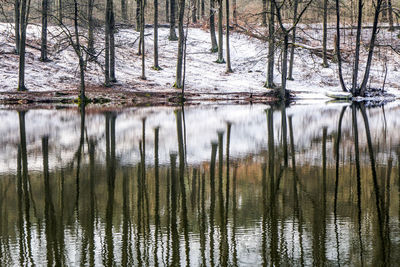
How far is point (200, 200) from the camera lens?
882 centimetres

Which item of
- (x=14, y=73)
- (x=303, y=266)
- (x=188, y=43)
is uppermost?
(x=188, y=43)

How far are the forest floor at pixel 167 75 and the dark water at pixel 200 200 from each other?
17.8m

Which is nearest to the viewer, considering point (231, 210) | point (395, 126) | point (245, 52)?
point (231, 210)

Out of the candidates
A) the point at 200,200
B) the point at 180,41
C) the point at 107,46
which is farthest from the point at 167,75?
the point at 200,200

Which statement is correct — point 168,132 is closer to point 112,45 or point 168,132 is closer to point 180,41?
point 180,41

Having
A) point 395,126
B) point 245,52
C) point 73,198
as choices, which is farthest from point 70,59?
point 73,198

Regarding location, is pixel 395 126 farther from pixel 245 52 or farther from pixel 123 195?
pixel 245 52

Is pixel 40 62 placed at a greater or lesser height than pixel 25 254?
greater

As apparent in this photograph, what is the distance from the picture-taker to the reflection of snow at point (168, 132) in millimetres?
13922

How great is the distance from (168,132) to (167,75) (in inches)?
1028

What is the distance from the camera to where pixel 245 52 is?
5247 cm

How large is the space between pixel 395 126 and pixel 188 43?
36.7 metres

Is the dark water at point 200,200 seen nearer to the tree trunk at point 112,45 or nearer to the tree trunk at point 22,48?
the tree trunk at point 22,48

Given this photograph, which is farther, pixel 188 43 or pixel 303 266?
pixel 188 43
